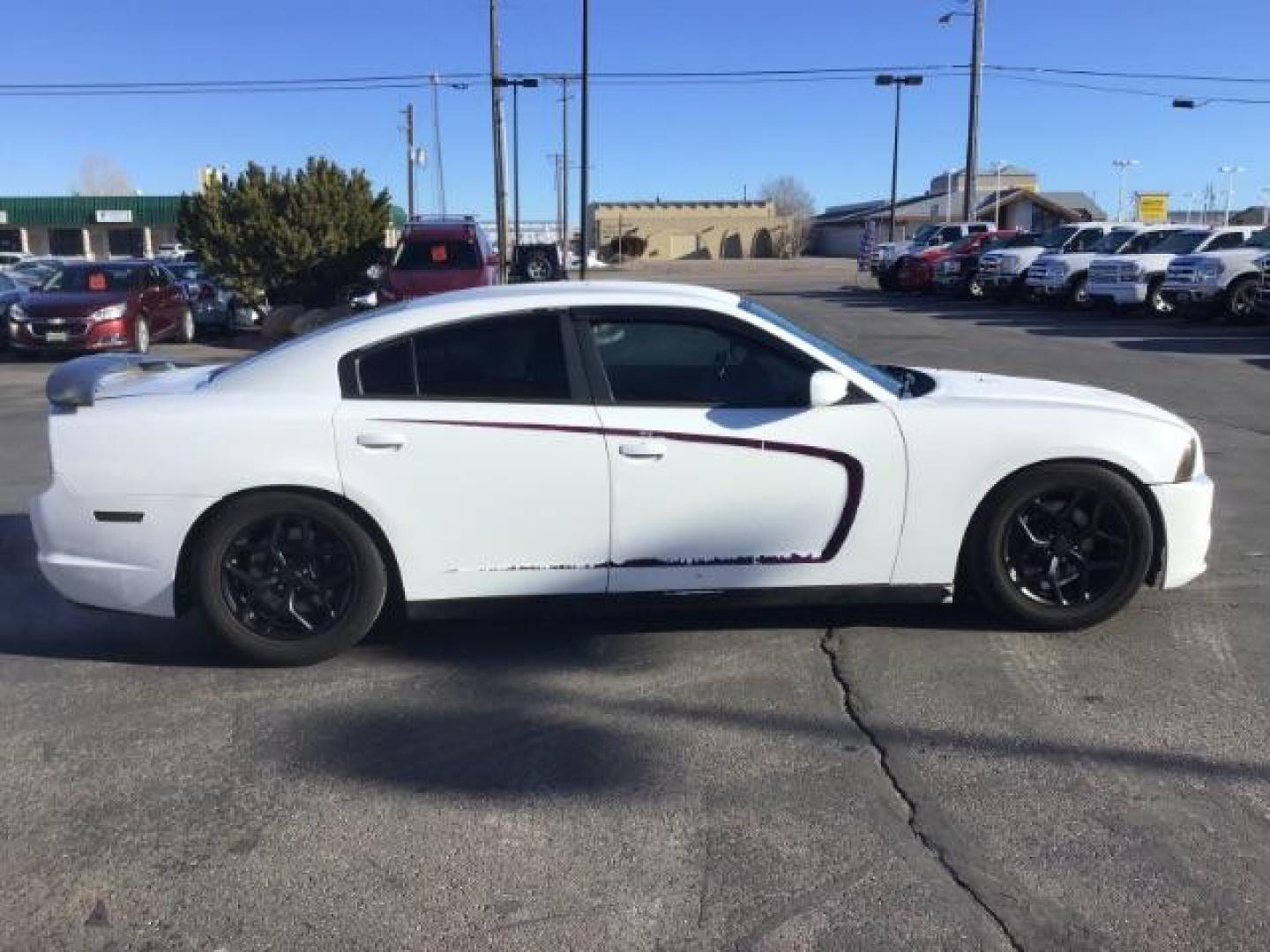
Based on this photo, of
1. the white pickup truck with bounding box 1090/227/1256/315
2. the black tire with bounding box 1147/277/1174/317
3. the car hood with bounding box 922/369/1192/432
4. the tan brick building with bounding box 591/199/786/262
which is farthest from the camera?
the tan brick building with bounding box 591/199/786/262

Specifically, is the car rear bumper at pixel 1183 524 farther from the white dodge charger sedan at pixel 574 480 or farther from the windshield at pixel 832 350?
the windshield at pixel 832 350

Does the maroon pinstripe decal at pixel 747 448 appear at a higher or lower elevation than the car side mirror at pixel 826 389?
lower

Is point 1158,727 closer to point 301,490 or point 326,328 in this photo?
point 301,490

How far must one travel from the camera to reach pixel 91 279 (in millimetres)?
19156

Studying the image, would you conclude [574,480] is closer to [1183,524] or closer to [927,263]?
[1183,524]

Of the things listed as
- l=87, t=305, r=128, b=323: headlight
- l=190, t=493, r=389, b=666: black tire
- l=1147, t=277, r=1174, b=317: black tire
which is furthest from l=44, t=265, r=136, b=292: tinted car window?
l=1147, t=277, r=1174, b=317: black tire

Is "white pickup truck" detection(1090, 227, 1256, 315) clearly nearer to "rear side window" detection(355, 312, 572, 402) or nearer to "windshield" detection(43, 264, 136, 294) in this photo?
"windshield" detection(43, 264, 136, 294)

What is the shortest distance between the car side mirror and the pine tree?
1864cm

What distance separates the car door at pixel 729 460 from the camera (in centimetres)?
455

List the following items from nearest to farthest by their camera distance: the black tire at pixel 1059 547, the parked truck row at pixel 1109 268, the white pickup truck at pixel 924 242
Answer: the black tire at pixel 1059 547 < the parked truck row at pixel 1109 268 < the white pickup truck at pixel 924 242

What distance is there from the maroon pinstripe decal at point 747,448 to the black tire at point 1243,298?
61.0 feet

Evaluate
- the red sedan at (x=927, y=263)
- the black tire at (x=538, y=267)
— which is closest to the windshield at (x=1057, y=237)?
the red sedan at (x=927, y=263)

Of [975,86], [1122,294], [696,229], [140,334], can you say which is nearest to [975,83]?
[975,86]

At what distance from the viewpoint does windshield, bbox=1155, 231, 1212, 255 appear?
22453 mm
